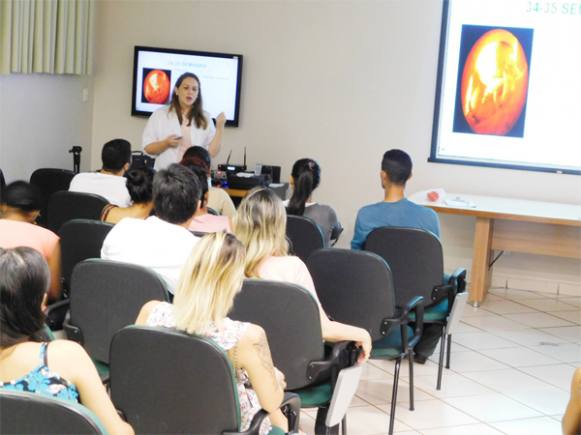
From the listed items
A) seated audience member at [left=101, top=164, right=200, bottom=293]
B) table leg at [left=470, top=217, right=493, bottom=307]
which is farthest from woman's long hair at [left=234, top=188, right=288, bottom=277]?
table leg at [left=470, top=217, right=493, bottom=307]

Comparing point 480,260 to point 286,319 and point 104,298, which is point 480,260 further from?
point 104,298

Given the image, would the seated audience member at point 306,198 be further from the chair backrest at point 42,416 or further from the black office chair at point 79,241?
the chair backrest at point 42,416

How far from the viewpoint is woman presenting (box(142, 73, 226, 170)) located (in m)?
7.18

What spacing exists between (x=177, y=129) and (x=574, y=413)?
5.24 meters

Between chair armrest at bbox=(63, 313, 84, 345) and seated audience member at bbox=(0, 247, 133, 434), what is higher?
seated audience member at bbox=(0, 247, 133, 434)

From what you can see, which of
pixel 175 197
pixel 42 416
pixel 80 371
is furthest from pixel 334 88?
pixel 42 416

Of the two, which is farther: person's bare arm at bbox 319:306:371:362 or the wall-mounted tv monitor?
the wall-mounted tv monitor

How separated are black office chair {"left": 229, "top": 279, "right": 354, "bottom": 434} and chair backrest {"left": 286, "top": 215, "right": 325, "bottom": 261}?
145 cm

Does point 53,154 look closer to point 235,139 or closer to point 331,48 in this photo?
point 235,139

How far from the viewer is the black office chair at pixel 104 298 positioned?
3.29 meters

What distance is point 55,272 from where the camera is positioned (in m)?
3.79

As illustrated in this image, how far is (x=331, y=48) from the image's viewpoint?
25.8 feet

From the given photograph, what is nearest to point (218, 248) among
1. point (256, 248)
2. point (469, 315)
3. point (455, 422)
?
point (256, 248)

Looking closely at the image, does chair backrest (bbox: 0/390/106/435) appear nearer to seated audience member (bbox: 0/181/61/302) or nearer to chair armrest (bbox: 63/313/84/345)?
→ chair armrest (bbox: 63/313/84/345)
